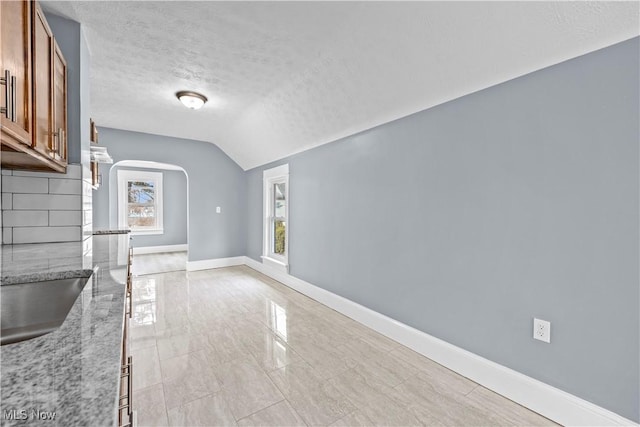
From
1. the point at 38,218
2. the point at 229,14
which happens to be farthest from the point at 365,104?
the point at 38,218

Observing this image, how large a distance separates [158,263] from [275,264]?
291 centimetres

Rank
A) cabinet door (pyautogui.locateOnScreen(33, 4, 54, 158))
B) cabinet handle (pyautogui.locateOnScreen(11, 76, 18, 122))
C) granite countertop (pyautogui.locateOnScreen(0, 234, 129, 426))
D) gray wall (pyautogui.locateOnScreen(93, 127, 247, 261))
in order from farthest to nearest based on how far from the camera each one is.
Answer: gray wall (pyautogui.locateOnScreen(93, 127, 247, 261)) → cabinet door (pyautogui.locateOnScreen(33, 4, 54, 158)) → cabinet handle (pyautogui.locateOnScreen(11, 76, 18, 122)) → granite countertop (pyautogui.locateOnScreen(0, 234, 129, 426))

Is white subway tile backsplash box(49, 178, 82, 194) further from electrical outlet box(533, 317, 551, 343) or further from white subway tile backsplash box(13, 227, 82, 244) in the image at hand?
electrical outlet box(533, 317, 551, 343)

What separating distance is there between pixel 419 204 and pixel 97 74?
337cm

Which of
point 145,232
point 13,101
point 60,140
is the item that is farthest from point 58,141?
point 145,232

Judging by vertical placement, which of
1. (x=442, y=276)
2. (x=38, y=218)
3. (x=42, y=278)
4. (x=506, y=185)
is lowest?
(x=442, y=276)

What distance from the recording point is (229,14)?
6.34 ft

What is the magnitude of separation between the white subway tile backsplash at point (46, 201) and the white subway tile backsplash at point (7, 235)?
152 mm

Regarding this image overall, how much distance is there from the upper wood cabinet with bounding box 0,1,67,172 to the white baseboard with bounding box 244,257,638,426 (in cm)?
280

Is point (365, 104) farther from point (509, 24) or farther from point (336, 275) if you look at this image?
point (336, 275)

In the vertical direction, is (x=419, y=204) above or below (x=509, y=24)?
below

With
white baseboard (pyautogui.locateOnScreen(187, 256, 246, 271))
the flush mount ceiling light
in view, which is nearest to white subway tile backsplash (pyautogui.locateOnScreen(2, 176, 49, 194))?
the flush mount ceiling light

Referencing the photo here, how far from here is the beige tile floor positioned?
64.7 inches

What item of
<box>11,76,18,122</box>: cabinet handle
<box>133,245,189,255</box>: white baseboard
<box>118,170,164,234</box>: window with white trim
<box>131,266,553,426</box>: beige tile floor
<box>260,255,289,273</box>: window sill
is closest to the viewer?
<box>11,76,18,122</box>: cabinet handle
